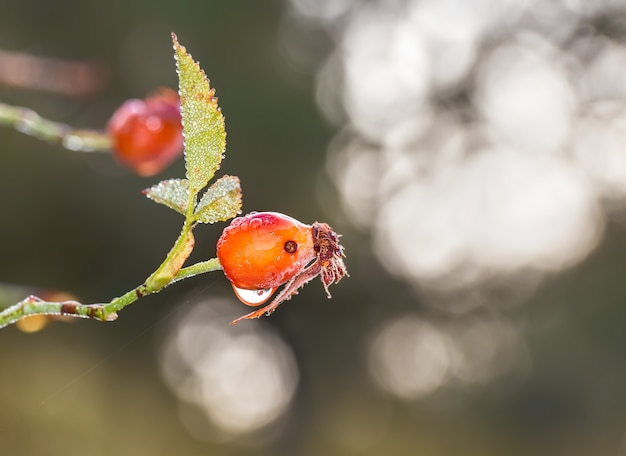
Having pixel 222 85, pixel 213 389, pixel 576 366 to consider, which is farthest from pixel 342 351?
pixel 222 85

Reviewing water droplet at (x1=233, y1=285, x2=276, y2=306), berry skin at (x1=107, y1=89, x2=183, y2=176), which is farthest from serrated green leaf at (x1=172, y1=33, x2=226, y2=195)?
berry skin at (x1=107, y1=89, x2=183, y2=176)

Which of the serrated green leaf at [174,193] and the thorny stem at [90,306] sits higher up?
the serrated green leaf at [174,193]

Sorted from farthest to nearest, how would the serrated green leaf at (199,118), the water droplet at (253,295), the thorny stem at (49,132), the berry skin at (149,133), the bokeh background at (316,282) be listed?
1. the bokeh background at (316,282)
2. the berry skin at (149,133)
3. the thorny stem at (49,132)
4. the water droplet at (253,295)
5. the serrated green leaf at (199,118)

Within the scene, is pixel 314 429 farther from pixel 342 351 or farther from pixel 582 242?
pixel 582 242

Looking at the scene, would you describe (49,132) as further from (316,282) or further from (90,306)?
(316,282)

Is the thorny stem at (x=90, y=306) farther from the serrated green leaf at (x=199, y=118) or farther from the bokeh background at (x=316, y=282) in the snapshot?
the bokeh background at (x=316, y=282)

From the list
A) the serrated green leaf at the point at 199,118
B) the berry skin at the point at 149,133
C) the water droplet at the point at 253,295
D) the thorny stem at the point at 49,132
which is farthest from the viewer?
the berry skin at the point at 149,133

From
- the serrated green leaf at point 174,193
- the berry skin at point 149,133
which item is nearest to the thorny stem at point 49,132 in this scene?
the berry skin at point 149,133
